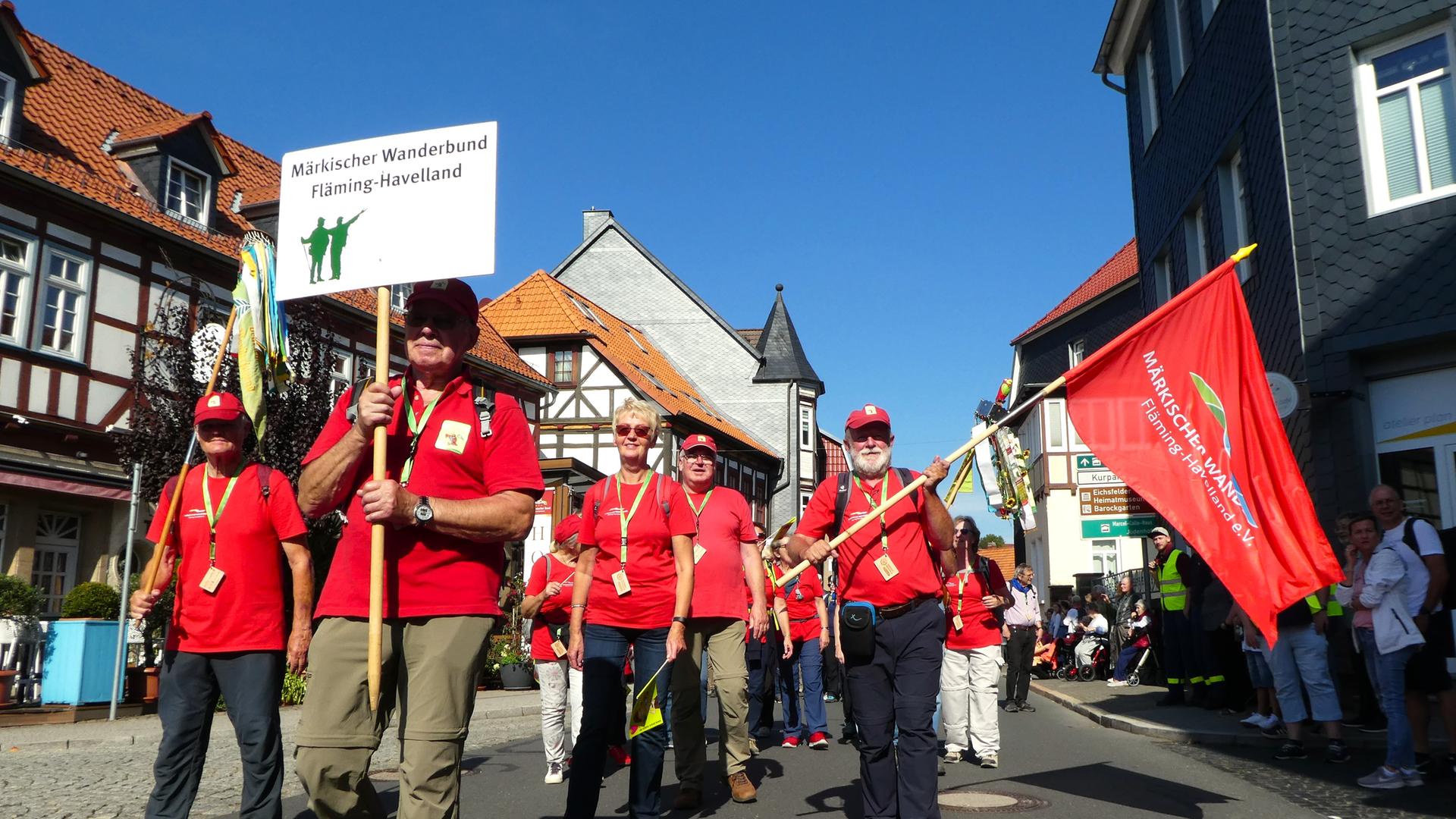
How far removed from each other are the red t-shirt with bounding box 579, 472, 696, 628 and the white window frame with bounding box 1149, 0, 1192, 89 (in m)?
14.8

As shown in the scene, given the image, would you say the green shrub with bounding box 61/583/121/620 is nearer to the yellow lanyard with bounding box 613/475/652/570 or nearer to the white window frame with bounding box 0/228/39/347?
the white window frame with bounding box 0/228/39/347

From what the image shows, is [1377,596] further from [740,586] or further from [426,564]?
[426,564]

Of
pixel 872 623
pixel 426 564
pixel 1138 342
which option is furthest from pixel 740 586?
pixel 426 564

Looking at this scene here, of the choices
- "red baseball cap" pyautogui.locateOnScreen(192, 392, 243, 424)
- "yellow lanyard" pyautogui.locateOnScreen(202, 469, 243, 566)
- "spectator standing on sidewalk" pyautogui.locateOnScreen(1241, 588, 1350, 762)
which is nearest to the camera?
"yellow lanyard" pyautogui.locateOnScreen(202, 469, 243, 566)

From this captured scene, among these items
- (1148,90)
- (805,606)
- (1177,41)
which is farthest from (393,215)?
(1148,90)

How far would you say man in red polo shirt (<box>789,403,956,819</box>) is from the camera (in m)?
5.83

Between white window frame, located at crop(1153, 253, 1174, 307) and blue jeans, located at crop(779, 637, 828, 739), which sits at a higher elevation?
white window frame, located at crop(1153, 253, 1174, 307)

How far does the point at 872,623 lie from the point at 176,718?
10.1 ft

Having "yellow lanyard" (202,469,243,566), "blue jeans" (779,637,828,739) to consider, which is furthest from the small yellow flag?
"blue jeans" (779,637,828,739)

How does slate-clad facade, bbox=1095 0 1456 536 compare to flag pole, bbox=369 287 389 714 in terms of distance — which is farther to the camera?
slate-clad facade, bbox=1095 0 1456 536

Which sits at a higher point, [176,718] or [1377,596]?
[1377,596]

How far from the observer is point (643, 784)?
5727 mm

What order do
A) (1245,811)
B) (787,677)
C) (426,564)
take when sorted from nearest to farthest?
(426,564) → (1245,811) → (787,677)

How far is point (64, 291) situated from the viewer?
61.1ft
